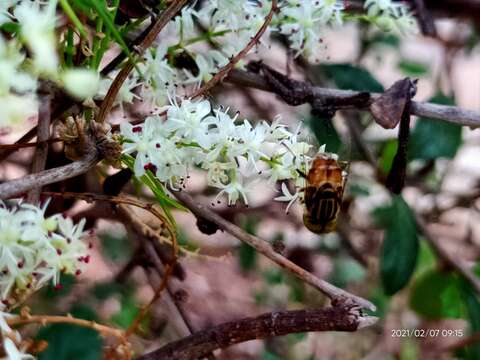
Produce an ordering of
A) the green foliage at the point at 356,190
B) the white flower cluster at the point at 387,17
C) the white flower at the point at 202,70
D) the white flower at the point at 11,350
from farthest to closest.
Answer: the green foliage at the point at 356,190 < the white flower cluster at the point at 387,17 < the white flower at the point at 202,70 < the white flower at the point at 11,350

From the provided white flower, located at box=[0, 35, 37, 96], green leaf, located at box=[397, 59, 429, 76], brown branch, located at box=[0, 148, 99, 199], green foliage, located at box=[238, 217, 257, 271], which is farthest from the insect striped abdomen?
green leaf, located at box=[397, 59, 429, 76]

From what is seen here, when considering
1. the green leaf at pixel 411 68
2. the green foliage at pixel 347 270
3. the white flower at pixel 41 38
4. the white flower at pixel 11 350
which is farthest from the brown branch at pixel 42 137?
the green leaf at pixel 411 68

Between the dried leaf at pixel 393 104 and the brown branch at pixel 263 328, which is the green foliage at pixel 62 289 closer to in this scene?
the brown branch at pixel 263 328

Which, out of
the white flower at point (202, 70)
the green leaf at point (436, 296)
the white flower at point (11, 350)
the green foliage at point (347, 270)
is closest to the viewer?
the white flower at point (11, 350)

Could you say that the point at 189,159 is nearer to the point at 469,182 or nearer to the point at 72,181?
the point at 72,181

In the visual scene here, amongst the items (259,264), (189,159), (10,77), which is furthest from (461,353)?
(10,77)

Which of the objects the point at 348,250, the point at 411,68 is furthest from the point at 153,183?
the point at 411,68
